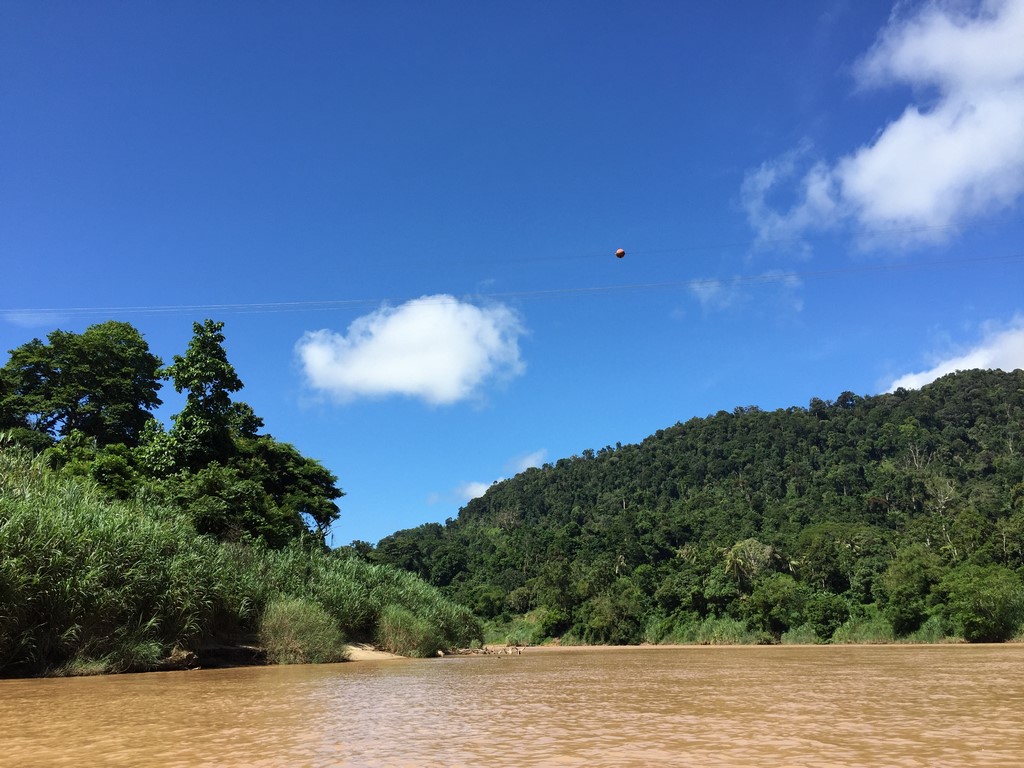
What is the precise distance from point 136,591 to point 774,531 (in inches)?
3267

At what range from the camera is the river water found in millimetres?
5992

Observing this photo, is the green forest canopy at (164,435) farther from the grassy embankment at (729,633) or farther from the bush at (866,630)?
the bush at (866,630)

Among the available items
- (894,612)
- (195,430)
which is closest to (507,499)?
(894,612)

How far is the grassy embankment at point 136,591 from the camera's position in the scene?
14.2 m

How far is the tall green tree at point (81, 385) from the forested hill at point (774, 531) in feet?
60.4

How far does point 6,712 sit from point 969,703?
1250 centimetres

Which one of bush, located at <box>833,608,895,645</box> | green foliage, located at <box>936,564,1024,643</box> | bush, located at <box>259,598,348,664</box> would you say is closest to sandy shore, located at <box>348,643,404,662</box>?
bush, located at <box>259,598,348,664</box>

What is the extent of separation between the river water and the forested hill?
38.5 m

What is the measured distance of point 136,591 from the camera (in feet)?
53.5

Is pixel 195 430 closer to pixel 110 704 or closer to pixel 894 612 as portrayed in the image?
pixel 110 704

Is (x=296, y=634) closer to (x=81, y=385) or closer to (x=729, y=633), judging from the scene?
(x=81, y=385)

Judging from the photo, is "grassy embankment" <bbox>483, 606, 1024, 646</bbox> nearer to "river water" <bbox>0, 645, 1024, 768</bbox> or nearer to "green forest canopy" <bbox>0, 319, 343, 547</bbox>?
"green forest canopy" <bbox>0, 319, 343, 547</bbox>

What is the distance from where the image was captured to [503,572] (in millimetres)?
100250

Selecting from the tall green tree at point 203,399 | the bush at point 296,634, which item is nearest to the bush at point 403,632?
the bush at point 296,634
